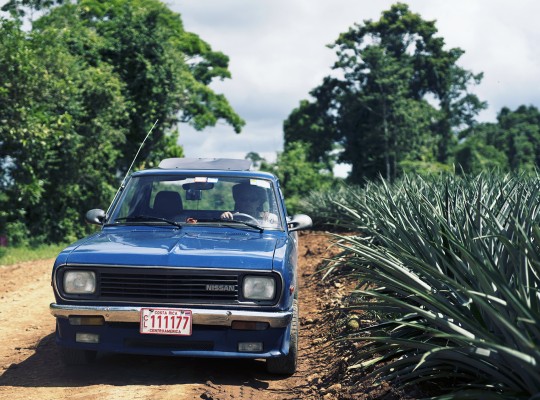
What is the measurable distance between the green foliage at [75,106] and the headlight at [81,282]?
1283 cm

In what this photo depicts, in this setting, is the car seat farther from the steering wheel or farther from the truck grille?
the truck grille

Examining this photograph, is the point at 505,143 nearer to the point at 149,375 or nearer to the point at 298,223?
the point at 298,223

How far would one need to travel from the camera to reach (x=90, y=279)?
5.79 meters

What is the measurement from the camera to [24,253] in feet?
61.8

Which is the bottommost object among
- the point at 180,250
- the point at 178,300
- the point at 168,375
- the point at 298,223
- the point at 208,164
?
the point at 168,375

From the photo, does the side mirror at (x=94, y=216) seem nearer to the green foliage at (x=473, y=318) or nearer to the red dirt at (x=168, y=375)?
the red dirt at (x=168, y=375)

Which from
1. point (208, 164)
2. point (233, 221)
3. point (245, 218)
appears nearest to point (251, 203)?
point (245, 218)

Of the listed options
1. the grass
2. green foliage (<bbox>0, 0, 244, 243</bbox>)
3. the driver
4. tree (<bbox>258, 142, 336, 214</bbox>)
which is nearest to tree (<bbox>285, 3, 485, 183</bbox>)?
tree (<bbox>258, 142, 336, 214</bbox>)

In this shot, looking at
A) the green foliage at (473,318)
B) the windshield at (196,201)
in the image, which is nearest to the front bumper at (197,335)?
the green foliage at (473,318)

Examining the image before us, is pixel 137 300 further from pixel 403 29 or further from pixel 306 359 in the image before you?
pixel 403 29

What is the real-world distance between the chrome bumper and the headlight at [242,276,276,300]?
0.41 feet

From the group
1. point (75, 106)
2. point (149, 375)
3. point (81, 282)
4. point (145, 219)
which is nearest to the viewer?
point (81, 282)

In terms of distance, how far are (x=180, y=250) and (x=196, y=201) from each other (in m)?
1.72

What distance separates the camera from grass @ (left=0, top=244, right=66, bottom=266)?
17234 mm
